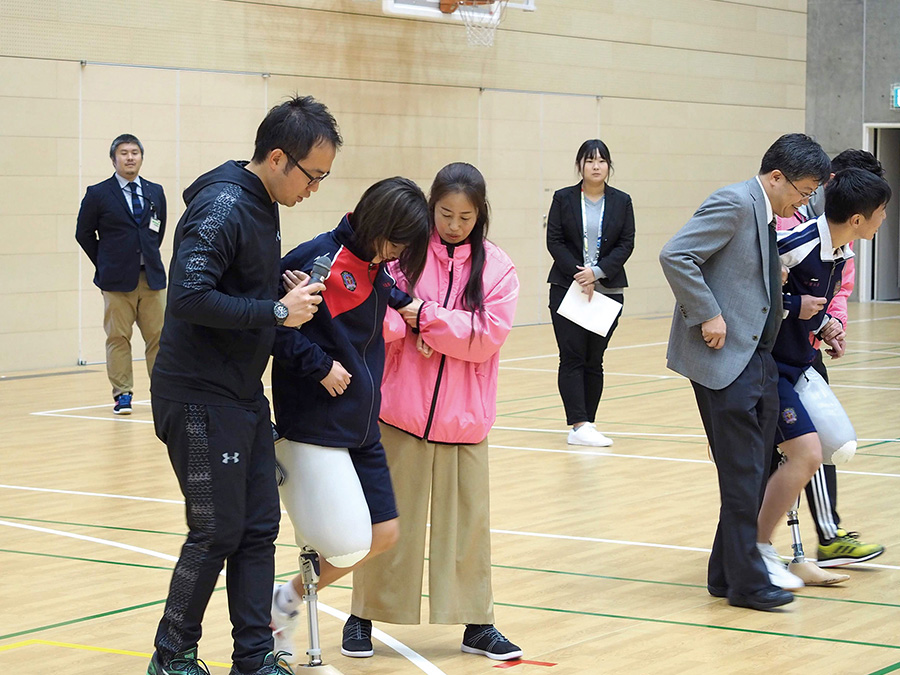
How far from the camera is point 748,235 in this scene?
448cm

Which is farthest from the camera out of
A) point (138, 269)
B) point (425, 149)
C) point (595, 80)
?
point (595, 80)

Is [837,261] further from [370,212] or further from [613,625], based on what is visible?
[370,212]

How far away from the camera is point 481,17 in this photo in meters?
15.0

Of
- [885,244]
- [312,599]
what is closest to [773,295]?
[312,599]

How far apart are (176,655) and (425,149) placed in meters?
12.0

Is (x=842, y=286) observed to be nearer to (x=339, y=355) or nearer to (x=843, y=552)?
(x=843, y=552)

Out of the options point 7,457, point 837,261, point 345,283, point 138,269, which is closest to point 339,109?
point 138,269

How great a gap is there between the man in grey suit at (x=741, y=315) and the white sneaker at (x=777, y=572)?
18 cm

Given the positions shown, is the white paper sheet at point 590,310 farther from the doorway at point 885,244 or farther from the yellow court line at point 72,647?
the doorway at point 885,244

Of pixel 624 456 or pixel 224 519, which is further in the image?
pixel 624 456

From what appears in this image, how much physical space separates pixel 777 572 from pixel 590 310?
354 centimetres

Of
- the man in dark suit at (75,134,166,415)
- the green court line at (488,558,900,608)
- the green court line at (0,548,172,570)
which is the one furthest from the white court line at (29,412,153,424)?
the green court line at (488,558,900,608)

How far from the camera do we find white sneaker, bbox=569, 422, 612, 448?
7.96 meters

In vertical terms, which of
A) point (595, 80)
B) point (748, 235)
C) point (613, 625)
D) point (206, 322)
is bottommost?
point (613, 625)
